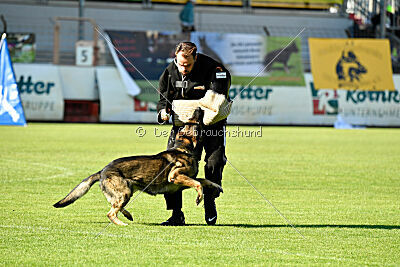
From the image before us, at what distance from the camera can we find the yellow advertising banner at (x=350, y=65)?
28.7 m

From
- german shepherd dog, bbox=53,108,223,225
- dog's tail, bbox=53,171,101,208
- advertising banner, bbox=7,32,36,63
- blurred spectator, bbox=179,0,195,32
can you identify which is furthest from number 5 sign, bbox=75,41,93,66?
dog's tail, bbox=53,171,101,208

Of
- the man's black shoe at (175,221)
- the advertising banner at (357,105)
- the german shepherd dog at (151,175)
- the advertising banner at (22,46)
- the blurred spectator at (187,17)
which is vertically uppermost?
the blurred spectator at (187,17)

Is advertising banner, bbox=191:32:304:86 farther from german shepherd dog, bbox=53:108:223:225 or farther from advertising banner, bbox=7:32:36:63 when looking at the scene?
german shepherd dog, bbox=53:108:223:225

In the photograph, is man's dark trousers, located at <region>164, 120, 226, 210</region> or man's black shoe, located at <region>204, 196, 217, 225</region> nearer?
man's black shoe, located at <region>204, 196, 217, 225</region>

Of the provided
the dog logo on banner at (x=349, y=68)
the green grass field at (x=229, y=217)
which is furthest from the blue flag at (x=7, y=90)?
the dog logo on banner at (x=349, y=68)

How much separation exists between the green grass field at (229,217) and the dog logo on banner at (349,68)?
12459mm

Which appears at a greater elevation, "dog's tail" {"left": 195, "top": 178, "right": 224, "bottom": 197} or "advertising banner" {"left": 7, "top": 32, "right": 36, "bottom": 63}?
"advertising banner" {"left": 7, "top": 32, "right": 36, "bottom": 63}

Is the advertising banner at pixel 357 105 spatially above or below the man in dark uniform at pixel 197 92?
below

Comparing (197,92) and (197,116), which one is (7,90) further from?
(197,116)

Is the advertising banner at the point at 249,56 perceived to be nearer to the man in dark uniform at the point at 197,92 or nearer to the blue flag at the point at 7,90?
the blue flag at the point at 7,90

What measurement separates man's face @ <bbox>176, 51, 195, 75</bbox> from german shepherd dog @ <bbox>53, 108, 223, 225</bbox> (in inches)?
16.1

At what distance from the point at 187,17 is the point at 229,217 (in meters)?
24.5

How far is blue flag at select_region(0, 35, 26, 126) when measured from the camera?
18906mm

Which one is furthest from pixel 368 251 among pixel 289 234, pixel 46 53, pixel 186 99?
pixel 46 53
